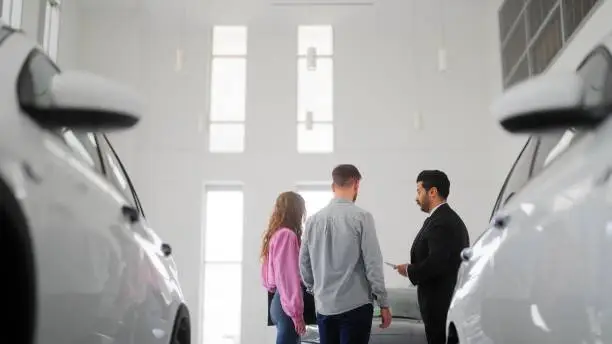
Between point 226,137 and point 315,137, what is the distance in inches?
54.9

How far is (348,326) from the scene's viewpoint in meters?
3.39

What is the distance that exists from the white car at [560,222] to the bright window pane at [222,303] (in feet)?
30.9

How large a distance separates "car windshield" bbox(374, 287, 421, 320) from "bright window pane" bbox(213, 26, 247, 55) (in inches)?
231

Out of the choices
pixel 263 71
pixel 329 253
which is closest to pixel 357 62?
pixel 263 71

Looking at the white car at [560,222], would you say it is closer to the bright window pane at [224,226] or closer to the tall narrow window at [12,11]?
the tall narrow window at [12,11]

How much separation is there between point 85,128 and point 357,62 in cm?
1036

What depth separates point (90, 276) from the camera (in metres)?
1.55

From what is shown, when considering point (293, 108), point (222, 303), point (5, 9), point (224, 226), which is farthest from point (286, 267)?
point (293, 108)

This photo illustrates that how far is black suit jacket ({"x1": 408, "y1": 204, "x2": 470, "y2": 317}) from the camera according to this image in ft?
11.0

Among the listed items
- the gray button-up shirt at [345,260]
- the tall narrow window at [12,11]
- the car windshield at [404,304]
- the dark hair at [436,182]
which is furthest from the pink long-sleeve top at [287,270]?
the tall narrow window at [12,11]

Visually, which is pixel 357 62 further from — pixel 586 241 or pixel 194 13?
pixel 586 241

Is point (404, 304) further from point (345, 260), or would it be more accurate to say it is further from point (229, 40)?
point (229, 40)

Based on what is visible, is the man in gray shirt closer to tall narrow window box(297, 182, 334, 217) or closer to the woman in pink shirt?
the woman in pink shirt

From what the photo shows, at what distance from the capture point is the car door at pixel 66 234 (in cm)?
138
